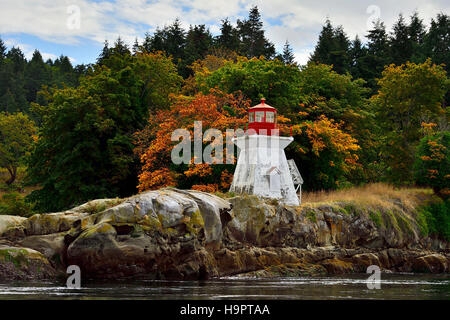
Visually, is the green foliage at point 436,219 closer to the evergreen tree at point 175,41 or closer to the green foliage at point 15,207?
the green foliage at point 15,207

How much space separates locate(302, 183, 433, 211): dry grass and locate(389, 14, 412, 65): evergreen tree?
3450 centimetres

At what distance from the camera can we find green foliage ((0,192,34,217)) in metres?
39.8

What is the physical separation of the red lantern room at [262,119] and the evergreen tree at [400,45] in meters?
44.9

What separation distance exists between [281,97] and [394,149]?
12.8 meters

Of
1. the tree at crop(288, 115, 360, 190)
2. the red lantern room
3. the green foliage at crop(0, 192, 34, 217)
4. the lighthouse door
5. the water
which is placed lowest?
the water

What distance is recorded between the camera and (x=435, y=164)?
38.2 metres

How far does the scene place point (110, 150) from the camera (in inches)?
1421

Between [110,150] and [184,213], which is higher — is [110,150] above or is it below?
above

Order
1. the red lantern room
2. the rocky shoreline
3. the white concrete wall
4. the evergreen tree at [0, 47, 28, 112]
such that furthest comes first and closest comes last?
the evergreen tree at [0, 47, 28, 112]
the white concrete wall
the red lantern room
the rocky shoreline

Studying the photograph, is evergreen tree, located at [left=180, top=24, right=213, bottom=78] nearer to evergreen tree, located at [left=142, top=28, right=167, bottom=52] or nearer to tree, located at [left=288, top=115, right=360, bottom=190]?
evergreen tree, located at [left=142, top=28, right=167, bottom=52]

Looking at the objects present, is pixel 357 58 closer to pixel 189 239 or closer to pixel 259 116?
pixel 259 116

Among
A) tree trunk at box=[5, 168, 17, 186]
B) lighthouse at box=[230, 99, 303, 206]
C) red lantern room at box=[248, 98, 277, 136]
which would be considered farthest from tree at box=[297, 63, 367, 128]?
tree trunk at box=[5, 168, 17, 186]
